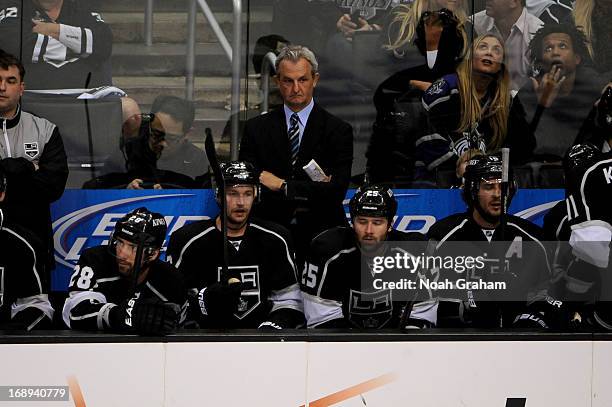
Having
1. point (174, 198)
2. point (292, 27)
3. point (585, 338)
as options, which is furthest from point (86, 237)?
point (585, 338)

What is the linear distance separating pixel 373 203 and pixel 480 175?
0.57 m

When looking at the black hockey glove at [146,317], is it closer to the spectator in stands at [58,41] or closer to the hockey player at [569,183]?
the spectator in stands at [58,41]

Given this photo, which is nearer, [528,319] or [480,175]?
[528,319]

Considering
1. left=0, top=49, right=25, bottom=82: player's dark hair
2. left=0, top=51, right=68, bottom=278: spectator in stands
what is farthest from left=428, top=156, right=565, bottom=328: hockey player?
left=0, top=49, right=25, bottom=82: player's dark hair

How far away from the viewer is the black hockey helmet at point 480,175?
20.8ft

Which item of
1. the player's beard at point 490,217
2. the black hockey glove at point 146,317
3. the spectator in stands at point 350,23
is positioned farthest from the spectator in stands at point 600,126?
the black hockey glove at point 146,317

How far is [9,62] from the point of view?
6.52 m

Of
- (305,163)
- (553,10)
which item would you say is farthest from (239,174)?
(553,10)

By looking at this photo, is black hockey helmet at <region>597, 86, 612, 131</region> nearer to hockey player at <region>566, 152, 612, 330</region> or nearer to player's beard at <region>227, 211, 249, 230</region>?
hockey player at <region>566, 152, 612, 330</region>

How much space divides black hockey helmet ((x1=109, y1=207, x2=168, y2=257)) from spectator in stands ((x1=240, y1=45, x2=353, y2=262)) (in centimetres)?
78

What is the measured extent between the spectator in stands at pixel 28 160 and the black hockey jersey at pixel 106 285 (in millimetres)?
530

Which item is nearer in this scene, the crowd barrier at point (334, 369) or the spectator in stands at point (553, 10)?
the crowd barrier at point (334, 369)

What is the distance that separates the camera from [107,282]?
5918 millimetres

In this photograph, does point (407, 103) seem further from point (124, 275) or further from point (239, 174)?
point (124, 275)
